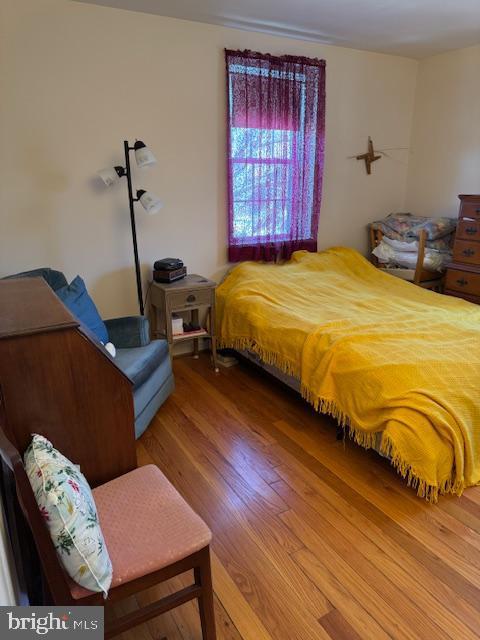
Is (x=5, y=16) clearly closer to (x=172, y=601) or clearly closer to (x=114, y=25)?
(x=114, y=25)

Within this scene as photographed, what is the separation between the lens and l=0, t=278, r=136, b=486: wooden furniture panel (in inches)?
47.6

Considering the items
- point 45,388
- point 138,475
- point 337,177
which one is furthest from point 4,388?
point 337,177

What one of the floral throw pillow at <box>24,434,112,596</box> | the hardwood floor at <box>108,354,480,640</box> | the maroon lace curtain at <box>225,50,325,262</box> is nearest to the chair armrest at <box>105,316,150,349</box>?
the hardwood floor at <box>108,354,480,640</box>

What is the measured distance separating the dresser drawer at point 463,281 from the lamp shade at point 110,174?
269cm

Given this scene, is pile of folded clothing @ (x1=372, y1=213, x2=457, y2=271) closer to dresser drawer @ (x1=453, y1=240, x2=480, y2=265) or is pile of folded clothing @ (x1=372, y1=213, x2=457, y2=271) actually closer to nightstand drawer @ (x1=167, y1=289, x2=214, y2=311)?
dresser drawer @ (x1=453, y1=240, x2=480, y2=265)

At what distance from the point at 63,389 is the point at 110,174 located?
1.88m

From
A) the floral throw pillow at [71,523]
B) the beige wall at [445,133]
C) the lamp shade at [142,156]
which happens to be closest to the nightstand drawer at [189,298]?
the lamp shade at [142,156]

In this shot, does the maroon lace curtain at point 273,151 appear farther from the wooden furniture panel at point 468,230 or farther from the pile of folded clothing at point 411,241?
the wooden furniture panel at point 468,230

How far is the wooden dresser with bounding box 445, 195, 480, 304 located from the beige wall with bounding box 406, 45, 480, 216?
587mm

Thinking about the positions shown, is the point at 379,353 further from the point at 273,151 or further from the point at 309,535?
the point at 273,151

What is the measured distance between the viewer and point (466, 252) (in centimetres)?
344

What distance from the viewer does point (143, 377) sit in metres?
2.37

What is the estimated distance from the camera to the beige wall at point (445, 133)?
373cm

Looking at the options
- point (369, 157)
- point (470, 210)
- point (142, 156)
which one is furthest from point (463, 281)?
point (142, 156)
